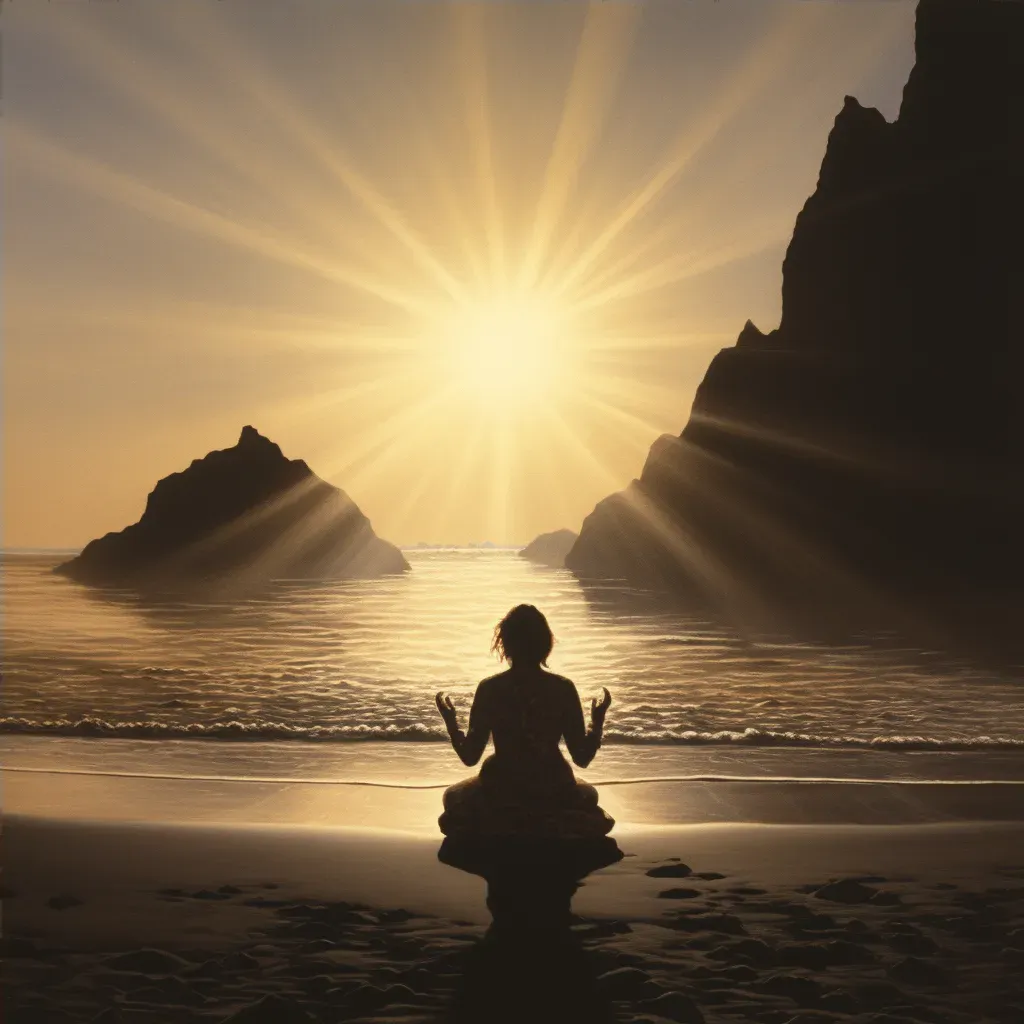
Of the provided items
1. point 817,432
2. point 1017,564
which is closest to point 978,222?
point 817,432

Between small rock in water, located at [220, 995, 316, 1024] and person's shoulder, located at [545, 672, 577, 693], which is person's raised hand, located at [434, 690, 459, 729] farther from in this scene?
small rock in water, located at [220, 995, 316, 1024]

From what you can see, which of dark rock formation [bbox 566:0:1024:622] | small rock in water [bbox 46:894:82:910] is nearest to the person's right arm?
small rock in water [bbox 46:894:82:910]

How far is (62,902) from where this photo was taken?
6.35 meters

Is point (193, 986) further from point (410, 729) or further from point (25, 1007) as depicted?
point (410, 729)

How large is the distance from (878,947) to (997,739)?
11.5 m

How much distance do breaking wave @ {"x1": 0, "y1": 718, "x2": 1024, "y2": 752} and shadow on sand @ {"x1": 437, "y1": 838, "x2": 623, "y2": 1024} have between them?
944 centimetres

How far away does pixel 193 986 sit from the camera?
4918 millimetres

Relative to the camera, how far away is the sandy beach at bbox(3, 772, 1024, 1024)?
469cm

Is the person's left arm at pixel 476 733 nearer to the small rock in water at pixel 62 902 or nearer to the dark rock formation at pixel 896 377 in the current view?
the small rock in water at pixel 62 902

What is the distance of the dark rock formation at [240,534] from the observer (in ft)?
492

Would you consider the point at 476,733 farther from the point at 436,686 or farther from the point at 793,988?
the point at 436,686

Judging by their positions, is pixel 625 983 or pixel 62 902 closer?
pixel 625 983

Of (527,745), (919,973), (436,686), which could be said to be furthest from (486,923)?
(436,686)

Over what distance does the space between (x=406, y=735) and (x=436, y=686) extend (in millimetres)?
8102
